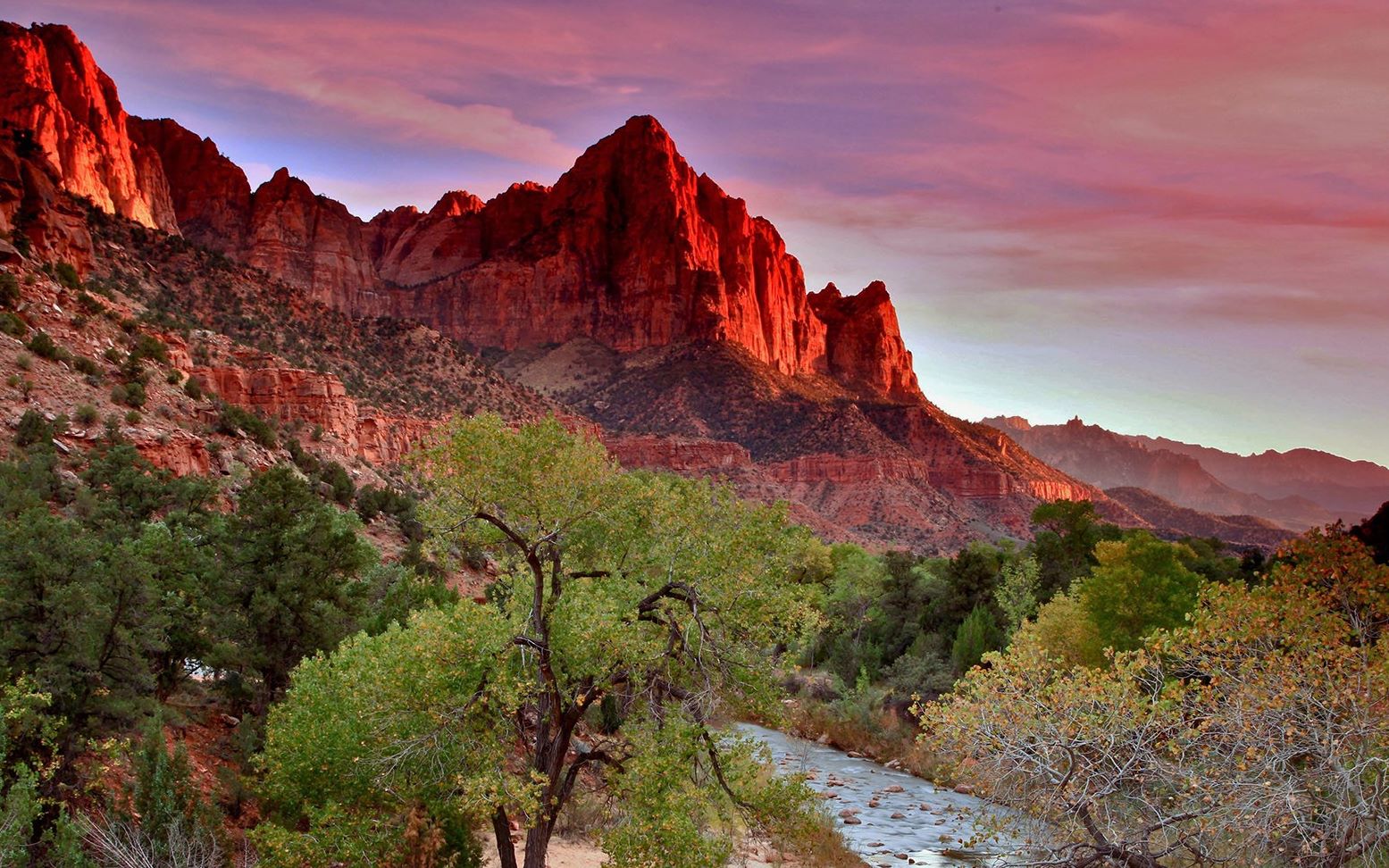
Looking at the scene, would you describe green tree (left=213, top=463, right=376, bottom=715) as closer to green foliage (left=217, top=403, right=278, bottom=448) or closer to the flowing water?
the flowing water

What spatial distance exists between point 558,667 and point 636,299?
132899 millimetres

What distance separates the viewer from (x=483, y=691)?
10.9 m

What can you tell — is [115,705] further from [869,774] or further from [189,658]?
[869,774]

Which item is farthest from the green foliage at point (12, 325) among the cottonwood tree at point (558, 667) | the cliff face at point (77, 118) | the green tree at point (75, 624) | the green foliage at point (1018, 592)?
the cliff face at point (77, 118)

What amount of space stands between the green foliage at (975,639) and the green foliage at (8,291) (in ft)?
108

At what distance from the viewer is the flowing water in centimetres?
2041

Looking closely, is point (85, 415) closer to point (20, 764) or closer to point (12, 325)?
point (12, 325)

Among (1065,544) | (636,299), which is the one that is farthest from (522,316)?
(1065,544)

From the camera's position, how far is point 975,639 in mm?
34438

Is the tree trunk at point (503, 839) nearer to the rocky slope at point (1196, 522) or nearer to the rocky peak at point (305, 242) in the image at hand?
the rocky slope at point (1196, 522)

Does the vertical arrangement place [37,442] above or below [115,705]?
above

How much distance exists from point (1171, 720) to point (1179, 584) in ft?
63.2

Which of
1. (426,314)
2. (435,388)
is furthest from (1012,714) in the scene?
(426,314)

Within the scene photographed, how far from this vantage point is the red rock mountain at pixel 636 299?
92000mm
